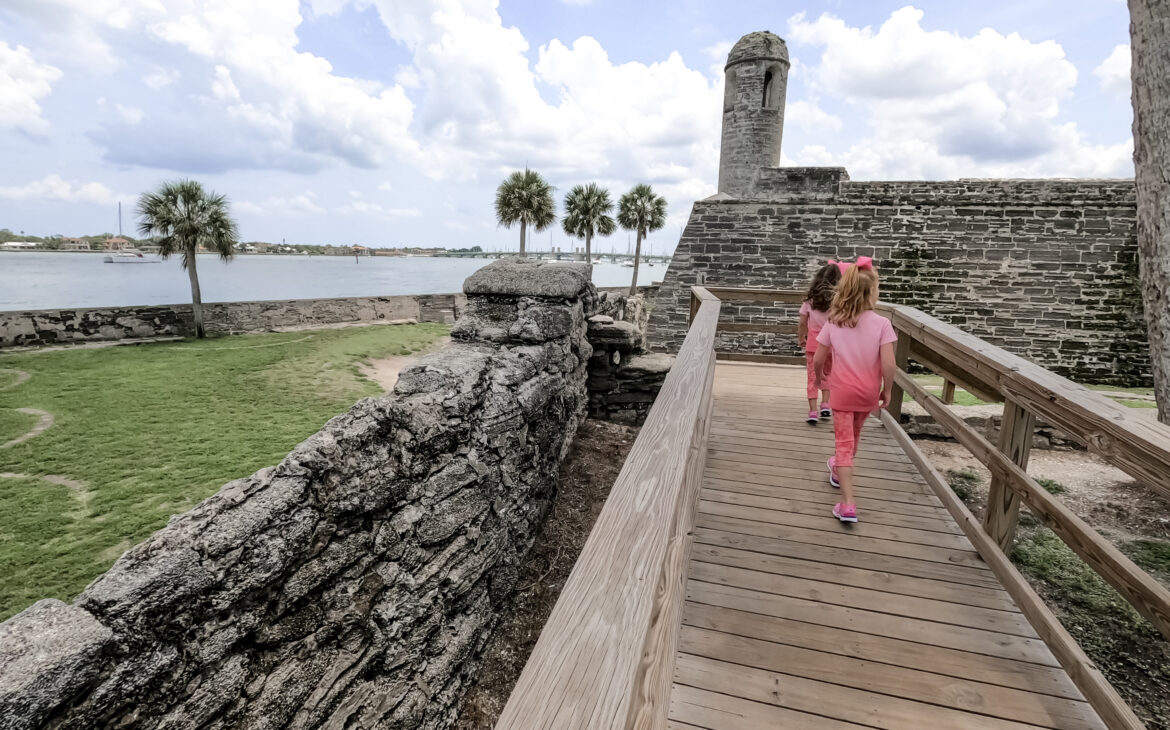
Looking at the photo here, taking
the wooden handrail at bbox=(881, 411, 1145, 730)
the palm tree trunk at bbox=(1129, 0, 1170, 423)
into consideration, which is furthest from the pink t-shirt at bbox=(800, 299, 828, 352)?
the palm tree trunk at bbox=(1129, 0, 1170, 423)

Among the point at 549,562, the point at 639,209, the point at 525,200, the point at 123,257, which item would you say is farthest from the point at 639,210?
the point at 123,257

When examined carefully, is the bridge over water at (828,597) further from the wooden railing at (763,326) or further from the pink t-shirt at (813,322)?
the wooden railing at (763,326)

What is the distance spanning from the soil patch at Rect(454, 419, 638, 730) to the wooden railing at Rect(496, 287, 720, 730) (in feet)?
6.54

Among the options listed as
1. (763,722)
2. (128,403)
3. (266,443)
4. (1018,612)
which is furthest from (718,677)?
(128,403)

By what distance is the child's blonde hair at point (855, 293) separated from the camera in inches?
123

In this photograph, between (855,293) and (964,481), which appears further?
(964,481)

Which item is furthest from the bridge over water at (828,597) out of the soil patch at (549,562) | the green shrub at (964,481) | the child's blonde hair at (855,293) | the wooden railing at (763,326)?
the wooden railing at (763,326)

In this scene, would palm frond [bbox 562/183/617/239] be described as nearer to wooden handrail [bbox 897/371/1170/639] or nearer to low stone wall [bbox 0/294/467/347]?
low stone wall [bbox 0/294/467/347]

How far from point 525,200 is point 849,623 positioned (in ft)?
98.4

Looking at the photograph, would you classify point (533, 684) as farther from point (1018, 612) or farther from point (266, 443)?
point (266, 443)

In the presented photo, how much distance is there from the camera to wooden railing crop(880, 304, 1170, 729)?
5.53 feet

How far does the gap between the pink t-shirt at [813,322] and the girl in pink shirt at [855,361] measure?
4.89 feet

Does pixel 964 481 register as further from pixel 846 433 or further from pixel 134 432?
pixel 134 432

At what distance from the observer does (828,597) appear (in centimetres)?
255
